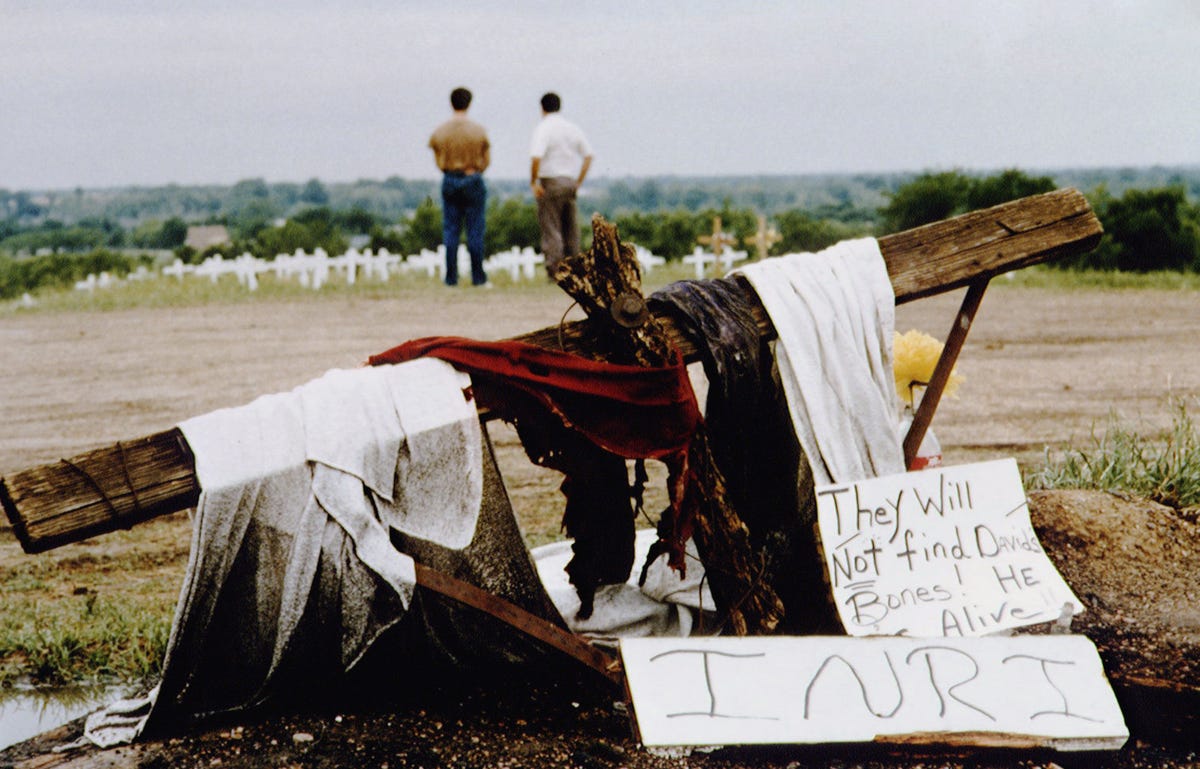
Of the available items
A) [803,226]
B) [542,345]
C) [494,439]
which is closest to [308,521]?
[542,345]

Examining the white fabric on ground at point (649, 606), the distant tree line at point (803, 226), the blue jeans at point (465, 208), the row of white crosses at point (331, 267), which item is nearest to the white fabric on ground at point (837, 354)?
the white fabric on ground at point (649, 606)

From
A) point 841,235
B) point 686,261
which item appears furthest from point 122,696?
point 841,235

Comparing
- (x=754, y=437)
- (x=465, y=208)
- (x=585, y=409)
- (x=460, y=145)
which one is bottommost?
(x=754, y=437)

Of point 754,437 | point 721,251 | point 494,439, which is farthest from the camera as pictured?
point 721,251

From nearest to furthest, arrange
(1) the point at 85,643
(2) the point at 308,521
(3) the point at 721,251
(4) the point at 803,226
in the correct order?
1. (2) the point at 308,521
2. (1) the point at 85,643
3. (3) the point at 721,251
4. (4) the point at 803,226

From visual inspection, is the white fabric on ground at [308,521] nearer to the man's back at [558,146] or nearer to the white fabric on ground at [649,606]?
the white fabric on ground at [649,606]

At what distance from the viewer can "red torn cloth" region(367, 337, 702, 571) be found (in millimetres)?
3303

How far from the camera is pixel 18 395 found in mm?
9211

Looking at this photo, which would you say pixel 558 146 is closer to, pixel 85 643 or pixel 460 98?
pixel 460 98

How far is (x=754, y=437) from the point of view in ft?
11.8

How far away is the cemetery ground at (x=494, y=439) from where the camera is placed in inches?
125

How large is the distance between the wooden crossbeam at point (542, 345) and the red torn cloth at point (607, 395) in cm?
11

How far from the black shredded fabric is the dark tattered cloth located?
0.12m

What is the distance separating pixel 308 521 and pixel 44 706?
136 centimetres
